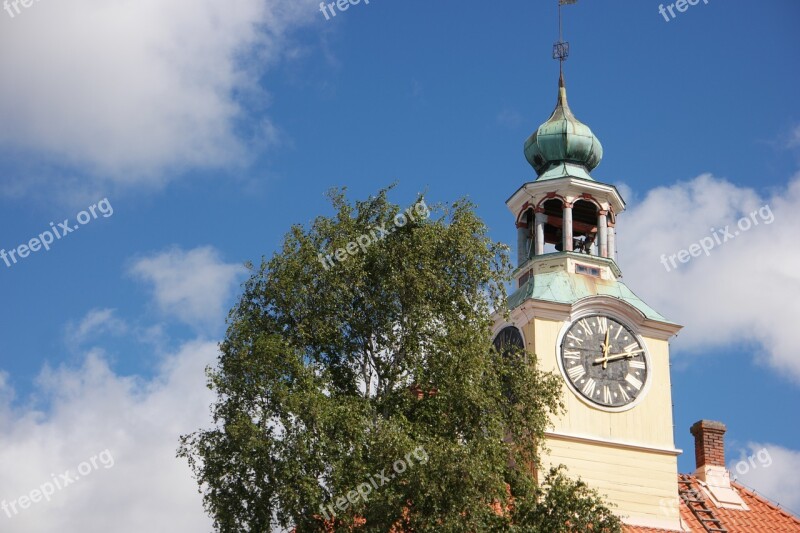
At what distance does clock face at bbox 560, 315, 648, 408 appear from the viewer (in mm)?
33281

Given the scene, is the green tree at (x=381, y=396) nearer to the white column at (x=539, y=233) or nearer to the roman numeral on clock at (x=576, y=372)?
the roman numeral on clock at (x=576, y=372)

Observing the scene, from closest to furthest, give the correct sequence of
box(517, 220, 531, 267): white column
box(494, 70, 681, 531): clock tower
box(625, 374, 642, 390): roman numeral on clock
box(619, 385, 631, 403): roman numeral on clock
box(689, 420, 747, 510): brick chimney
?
box(494, 70, 681, 531): clock tower < box(619, 385, 631, 403): roman numeral on clock < box(625, 374, 642, 390): roman numeral on clock < box(689, 420, 747, 510): brick chimney < box(517, 220, 531, 267): white column

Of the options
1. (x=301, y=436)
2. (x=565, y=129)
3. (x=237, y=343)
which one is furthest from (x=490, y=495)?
(x=565, y=129)

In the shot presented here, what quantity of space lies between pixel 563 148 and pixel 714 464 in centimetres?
866

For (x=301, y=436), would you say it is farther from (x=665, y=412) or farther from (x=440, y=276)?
(x=665, y=412)

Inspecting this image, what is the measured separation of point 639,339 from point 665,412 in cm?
177

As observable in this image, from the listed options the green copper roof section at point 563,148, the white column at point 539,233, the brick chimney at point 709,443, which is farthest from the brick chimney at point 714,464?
the green copper roof section at point 563,148

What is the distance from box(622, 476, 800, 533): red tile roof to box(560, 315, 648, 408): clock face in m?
3.24

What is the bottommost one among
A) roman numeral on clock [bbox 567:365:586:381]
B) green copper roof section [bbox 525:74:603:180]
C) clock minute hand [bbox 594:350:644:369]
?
roman numeral on clock [bbox 567:365:586:381]

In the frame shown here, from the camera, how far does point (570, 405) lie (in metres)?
32.9

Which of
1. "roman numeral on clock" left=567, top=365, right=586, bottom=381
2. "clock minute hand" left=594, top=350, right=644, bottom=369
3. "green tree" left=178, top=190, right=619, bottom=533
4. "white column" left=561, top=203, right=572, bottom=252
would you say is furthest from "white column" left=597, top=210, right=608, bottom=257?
"green tree" left=178, top=190, right=619, bottom=533

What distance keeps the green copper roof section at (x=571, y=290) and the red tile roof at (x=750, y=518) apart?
179 inches

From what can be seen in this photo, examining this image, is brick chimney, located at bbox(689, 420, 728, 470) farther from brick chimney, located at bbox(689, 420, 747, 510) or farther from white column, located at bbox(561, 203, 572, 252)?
white column, located at bbox(561, 203, 572, 252)

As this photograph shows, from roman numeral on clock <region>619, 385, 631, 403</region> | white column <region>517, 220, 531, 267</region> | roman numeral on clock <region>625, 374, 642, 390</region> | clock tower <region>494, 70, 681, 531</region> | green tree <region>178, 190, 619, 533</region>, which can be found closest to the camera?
green tree <region>178, 190, 619, 533</region>
